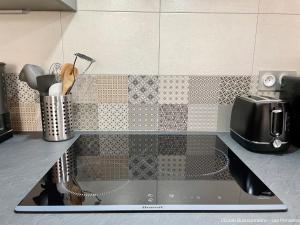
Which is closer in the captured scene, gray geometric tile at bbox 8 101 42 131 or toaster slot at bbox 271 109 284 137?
toaster slot at bbox 271 109 284 137

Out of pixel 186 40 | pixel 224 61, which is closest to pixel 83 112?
pixel 186 40

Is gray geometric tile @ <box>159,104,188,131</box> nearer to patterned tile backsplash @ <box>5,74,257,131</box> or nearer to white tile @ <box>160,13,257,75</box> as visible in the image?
patterned tile backsplash @ <box>5,74,257,131</box>

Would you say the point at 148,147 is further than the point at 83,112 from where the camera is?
No

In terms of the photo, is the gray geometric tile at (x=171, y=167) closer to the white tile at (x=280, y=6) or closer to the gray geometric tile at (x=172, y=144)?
the gray geometric tile at (x=172, y=144)

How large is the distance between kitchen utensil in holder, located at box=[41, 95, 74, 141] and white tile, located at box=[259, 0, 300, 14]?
880 mm

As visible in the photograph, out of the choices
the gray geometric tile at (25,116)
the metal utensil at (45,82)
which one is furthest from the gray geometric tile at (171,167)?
the gray geometric tile at (25,116)

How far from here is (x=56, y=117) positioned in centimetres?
88

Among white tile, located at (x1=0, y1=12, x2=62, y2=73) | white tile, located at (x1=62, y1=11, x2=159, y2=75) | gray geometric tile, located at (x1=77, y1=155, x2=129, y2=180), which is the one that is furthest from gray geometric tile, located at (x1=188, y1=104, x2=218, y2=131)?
white tile, located at (x1=0, y1=12, x2=62, y2=73)

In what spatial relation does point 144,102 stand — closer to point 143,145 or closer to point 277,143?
point 143,145

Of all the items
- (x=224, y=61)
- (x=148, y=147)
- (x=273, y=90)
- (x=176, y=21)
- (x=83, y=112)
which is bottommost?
(x=148, y=147)

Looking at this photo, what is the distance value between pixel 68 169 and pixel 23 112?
1.61 feet

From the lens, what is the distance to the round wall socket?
3.35 feet

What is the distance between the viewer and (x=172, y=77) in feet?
3.36

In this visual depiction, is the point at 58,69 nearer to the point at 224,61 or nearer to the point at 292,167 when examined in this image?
the point at 224,61
